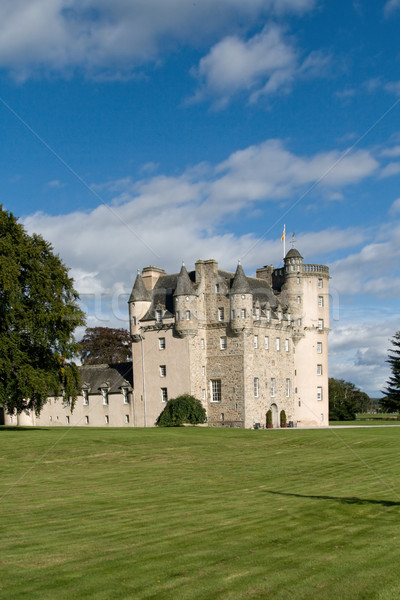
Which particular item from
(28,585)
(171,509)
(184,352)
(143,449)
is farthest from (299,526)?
(184,352)

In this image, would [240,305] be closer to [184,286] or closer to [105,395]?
[184,286]

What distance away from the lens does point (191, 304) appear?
59188mm

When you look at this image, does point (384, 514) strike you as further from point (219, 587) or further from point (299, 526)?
point (219, 587)

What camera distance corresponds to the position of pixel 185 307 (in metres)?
58.9

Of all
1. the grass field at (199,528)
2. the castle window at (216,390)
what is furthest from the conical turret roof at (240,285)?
the grass field at (199,528)

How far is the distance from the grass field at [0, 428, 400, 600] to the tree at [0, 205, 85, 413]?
11482 millimetres

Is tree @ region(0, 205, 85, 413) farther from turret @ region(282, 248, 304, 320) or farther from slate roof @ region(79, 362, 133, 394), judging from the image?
turret @ region(282, 248, 304, 320)

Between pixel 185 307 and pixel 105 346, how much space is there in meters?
31.7

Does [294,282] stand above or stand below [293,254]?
below

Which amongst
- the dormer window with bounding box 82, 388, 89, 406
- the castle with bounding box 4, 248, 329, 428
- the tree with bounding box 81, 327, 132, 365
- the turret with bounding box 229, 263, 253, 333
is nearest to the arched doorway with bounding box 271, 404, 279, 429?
the castle with bounding box 4, 248, 329, 428

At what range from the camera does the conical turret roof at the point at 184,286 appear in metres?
59.1

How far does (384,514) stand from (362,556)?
4267mm

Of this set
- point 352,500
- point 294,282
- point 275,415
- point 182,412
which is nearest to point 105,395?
point 182,412

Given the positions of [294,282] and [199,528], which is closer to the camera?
[199,528]
